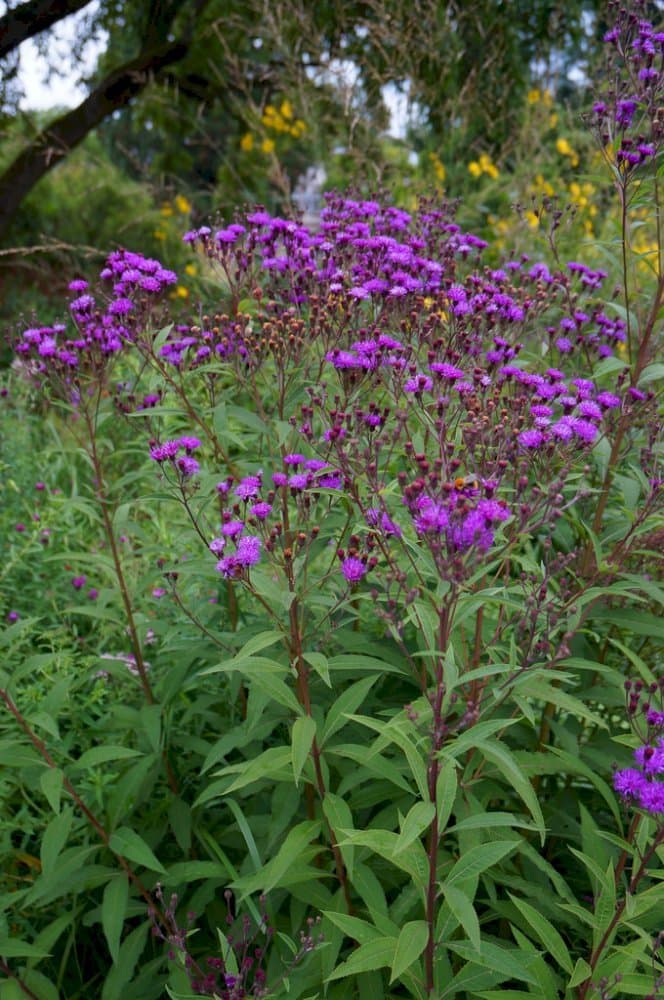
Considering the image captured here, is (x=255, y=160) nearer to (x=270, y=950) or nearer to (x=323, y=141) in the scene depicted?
(x=323, y=141)

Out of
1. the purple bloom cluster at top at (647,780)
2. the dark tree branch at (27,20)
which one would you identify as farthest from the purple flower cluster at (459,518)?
the dark tree branch at (27,20)

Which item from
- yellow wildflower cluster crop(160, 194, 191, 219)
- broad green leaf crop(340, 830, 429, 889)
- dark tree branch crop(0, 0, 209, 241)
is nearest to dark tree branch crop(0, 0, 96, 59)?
dark tree branch crop(0, 0, 209, 241)

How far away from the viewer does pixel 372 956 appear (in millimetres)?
1904

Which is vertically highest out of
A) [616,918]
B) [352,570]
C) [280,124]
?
[280,124]

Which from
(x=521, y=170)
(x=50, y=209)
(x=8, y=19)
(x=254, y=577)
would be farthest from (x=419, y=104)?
(x=254, y=577)

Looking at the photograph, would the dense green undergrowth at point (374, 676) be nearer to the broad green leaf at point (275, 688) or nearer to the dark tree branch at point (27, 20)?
the broad green leaf at point (275, 688)

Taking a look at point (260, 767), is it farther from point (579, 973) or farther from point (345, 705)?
point (579, 973)

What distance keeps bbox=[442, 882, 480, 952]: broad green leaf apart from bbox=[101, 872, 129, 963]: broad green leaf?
1108 millimetres

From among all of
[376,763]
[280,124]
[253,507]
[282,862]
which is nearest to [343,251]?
[253,507]

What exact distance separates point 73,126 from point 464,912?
10.2 meters

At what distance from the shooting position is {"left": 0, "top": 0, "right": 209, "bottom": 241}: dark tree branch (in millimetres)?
9703

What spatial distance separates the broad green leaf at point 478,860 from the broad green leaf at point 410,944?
0.12 m

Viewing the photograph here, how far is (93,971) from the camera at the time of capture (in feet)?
10.1

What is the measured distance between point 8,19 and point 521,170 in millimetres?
5101
